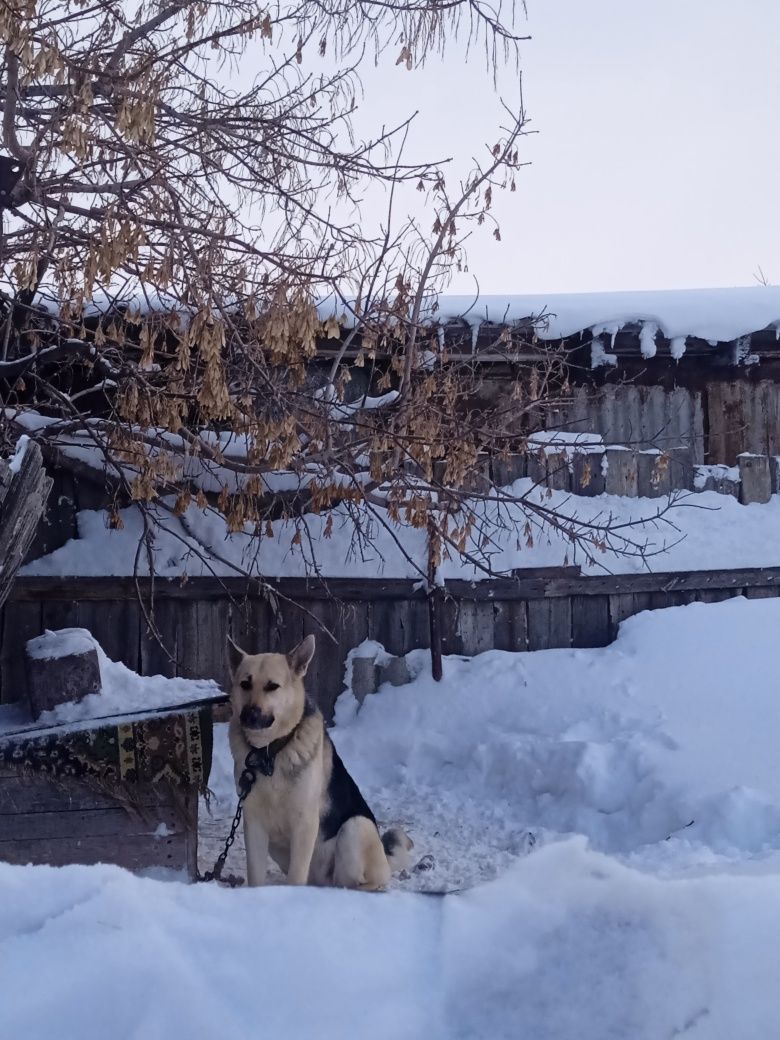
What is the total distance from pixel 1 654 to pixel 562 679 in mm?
4635

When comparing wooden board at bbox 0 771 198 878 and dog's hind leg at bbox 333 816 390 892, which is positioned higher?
wooden board at bbox 0 771 198 878

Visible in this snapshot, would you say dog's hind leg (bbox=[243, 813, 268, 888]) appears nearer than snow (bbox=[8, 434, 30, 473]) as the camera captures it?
No

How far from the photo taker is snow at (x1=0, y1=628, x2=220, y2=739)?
6.46 meters

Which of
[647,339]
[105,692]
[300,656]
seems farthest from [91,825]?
[647,339]

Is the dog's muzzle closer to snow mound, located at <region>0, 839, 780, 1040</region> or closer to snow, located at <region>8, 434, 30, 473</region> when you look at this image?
snow, located at <region>8, 434, 30, 473</region>

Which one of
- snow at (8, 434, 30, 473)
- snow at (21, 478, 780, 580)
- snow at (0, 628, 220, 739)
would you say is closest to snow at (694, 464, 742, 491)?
snow at (21, 478, 780, 580)

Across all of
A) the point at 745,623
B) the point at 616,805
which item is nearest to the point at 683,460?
the point at 745,623

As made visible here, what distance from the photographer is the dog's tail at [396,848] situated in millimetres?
5207

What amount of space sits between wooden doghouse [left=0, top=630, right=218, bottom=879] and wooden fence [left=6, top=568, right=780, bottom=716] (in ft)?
9.39

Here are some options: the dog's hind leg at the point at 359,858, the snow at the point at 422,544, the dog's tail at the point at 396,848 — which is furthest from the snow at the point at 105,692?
the dog's hind leg at the point at 359,858

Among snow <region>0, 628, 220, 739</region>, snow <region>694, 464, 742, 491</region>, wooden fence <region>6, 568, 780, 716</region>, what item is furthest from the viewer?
snow <region>694, 464, 742, 491</region>

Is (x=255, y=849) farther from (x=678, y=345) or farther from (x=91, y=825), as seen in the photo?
(x=678, y=345)

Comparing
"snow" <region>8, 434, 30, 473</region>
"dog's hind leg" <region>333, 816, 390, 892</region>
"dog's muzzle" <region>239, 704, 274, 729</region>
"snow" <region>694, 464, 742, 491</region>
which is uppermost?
"snow" <region>8, 434, 30, 473</region>

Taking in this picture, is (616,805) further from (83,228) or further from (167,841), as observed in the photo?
(83,228)
